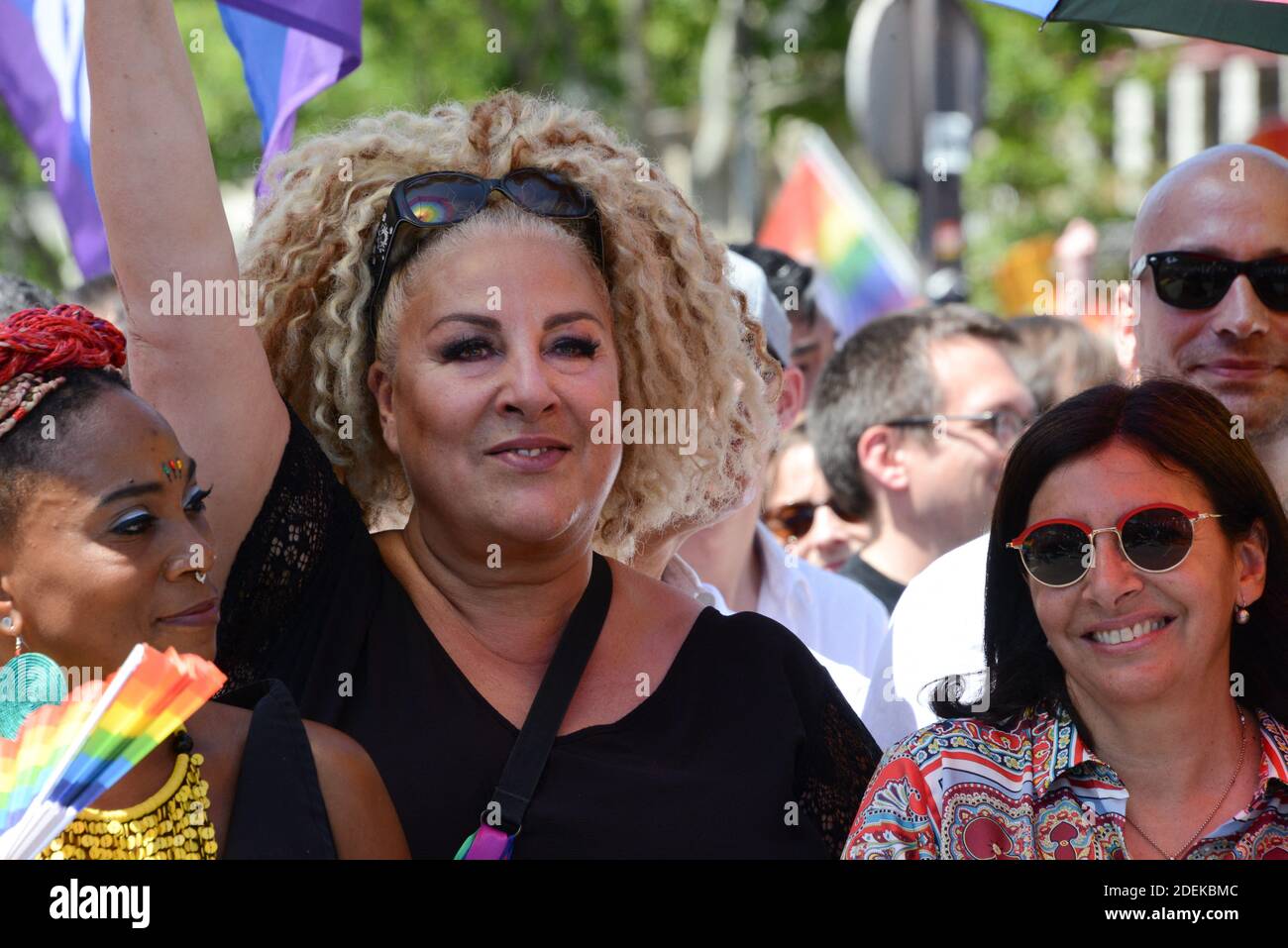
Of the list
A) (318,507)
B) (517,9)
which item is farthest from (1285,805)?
(517,9)

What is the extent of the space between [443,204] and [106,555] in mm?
926

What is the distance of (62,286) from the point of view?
17.0 meters

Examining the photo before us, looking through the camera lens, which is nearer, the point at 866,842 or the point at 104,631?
the point at 104,631

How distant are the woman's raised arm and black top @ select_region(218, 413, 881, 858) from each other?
100 millimetres

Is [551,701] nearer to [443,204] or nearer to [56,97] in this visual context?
[443,204]

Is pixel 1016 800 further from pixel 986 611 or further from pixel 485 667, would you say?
pixel 485 667

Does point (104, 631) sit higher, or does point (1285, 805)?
point (104, 631)

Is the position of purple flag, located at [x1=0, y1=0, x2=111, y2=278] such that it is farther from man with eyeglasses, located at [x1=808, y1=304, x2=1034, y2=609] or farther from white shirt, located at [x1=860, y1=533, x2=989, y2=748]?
white shirt, located at [x1=860, y1=533, x2=989, y2=748]

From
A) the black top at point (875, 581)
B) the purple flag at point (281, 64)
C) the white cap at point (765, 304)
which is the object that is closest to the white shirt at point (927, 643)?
the white cap at point (765, 304)

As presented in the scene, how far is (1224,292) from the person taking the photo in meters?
3.37
